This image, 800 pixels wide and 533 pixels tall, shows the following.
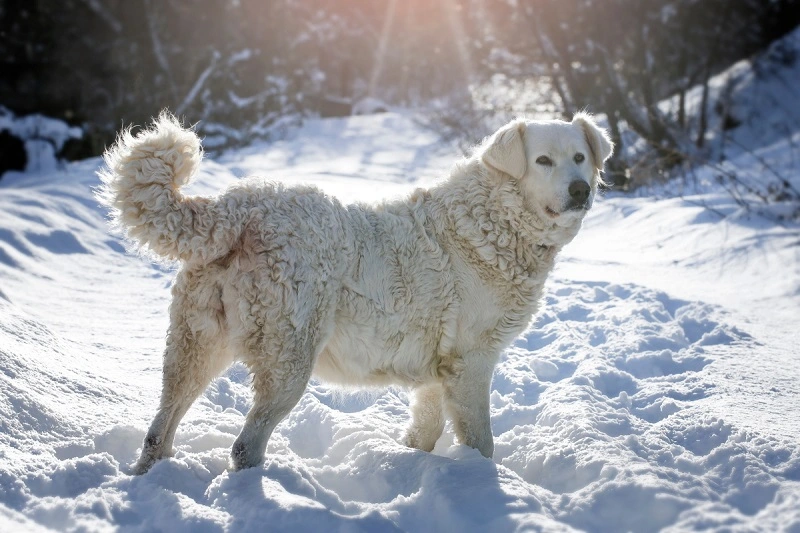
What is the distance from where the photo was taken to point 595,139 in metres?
4.43

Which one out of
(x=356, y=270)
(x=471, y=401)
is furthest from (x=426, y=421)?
(x=356, y=270)

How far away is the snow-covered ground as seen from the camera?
3.00m

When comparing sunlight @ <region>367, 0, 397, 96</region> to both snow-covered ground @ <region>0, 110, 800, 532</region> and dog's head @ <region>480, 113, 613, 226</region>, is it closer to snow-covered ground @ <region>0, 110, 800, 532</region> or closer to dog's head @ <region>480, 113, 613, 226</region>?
snow-covered ground @ <region>0, 110, 800, 532</region>

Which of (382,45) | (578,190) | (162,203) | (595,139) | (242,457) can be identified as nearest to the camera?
(162,203)

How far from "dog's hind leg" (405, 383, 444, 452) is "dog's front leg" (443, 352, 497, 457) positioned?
264mm

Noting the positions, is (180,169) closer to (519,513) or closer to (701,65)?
(519,513)

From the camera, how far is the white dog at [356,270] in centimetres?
335

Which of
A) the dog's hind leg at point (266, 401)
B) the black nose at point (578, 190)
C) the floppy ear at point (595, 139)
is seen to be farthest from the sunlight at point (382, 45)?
the dog's hind leg at point (266, 401)

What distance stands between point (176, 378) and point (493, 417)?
2.14m

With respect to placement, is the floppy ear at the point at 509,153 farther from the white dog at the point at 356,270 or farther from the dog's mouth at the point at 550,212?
the dog's mouth at the point at 550,212

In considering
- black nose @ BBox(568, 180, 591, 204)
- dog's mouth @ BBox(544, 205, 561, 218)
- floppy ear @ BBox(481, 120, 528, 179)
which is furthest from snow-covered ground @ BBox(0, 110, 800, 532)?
black nose @ BBox(568, 180, 591, 204)

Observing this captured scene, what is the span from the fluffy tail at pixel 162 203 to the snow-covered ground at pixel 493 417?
926 millimetres

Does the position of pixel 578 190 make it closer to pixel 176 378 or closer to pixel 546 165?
pixel 546 165

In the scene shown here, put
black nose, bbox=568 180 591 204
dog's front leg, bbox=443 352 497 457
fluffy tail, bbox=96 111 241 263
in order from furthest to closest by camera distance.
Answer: black nose, bbox=568 180 591 204
dog's front leg, bbox=443 352 497 457
fluffy tail, bbox=96 111 241 263
